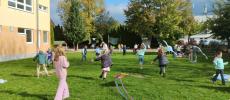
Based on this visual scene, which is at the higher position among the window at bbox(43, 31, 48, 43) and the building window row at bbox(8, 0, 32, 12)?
the building window row at bbox(8, 0, 32, 12)

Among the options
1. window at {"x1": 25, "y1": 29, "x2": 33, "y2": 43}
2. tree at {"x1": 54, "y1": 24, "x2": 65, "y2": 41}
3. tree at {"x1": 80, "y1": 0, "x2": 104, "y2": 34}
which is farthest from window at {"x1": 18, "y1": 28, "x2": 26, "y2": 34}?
tree at {"x1": 54, "y1": 24, "x2": 65, "y2": 41}

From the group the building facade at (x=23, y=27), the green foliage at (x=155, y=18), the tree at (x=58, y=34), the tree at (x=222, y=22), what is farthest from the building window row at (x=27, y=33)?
the tree at (x=58, y=34)

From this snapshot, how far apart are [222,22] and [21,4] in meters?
25.0

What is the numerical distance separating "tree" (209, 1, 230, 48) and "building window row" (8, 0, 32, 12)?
861 inches

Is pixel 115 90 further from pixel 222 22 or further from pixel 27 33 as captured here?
pixel 222 22

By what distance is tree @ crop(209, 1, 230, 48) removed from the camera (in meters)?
54.0

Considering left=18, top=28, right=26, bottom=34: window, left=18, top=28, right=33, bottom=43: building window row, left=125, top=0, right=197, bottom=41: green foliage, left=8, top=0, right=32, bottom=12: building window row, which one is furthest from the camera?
left=125, top=0, right=197, bottom=41: green foliage

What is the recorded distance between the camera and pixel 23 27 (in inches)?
1604

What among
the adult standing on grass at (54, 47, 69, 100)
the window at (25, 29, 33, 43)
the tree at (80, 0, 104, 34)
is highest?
the tree at (80, 0, 104, 34)

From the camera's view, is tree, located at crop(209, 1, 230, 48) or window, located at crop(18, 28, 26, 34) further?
tree, located at crop(209, 1, 230, 48)

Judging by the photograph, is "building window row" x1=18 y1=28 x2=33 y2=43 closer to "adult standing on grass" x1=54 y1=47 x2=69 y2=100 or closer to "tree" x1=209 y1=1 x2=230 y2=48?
"tree" x1=209 y1=1 x2=230 y2=48

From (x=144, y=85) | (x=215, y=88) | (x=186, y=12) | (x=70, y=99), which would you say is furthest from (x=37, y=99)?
(x=186, y=12)

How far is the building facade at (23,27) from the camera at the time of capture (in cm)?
3694

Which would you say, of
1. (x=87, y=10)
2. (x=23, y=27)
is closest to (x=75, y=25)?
(x=87, y=10)
